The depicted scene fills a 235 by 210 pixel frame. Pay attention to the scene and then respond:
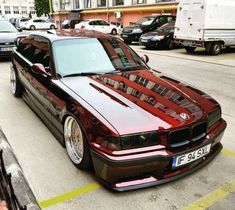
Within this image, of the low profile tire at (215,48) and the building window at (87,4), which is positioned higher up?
the building window at (87,4)

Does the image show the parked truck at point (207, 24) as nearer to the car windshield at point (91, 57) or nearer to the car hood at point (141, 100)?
the car windshield at point (91, 57)

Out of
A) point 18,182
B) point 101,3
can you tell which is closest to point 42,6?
point 101,3

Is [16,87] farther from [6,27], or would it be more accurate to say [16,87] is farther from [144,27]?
[144,27]

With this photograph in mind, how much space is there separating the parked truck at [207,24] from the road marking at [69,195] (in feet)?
33.6

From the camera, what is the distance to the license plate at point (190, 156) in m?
2.85

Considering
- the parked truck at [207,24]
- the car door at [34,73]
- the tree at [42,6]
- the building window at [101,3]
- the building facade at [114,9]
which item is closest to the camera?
the car door at [34,73]

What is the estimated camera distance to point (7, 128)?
4.65 m

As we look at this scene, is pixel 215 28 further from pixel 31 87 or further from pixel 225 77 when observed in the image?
pixel 31 87

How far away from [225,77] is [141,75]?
16.1 feet

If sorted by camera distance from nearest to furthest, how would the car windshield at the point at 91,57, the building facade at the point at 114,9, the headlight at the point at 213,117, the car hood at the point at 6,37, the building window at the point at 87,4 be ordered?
the headlight at the point at 213,117 < the car windshield at the point at 91,57 < the car hood at the point at 6,37 < the building facade at the point at 114,9 < the building window at the point at 87,4

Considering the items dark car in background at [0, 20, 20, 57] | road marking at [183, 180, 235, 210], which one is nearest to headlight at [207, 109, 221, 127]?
road marking at [183, 180, 235, 210]

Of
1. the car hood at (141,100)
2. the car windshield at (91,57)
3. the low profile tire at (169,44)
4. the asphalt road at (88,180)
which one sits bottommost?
the asphalt road at (88,180)

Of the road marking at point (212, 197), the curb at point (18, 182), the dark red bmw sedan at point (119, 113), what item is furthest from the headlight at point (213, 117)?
the curb at point (18, 182)

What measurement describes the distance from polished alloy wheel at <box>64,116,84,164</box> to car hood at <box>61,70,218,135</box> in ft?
1.17
